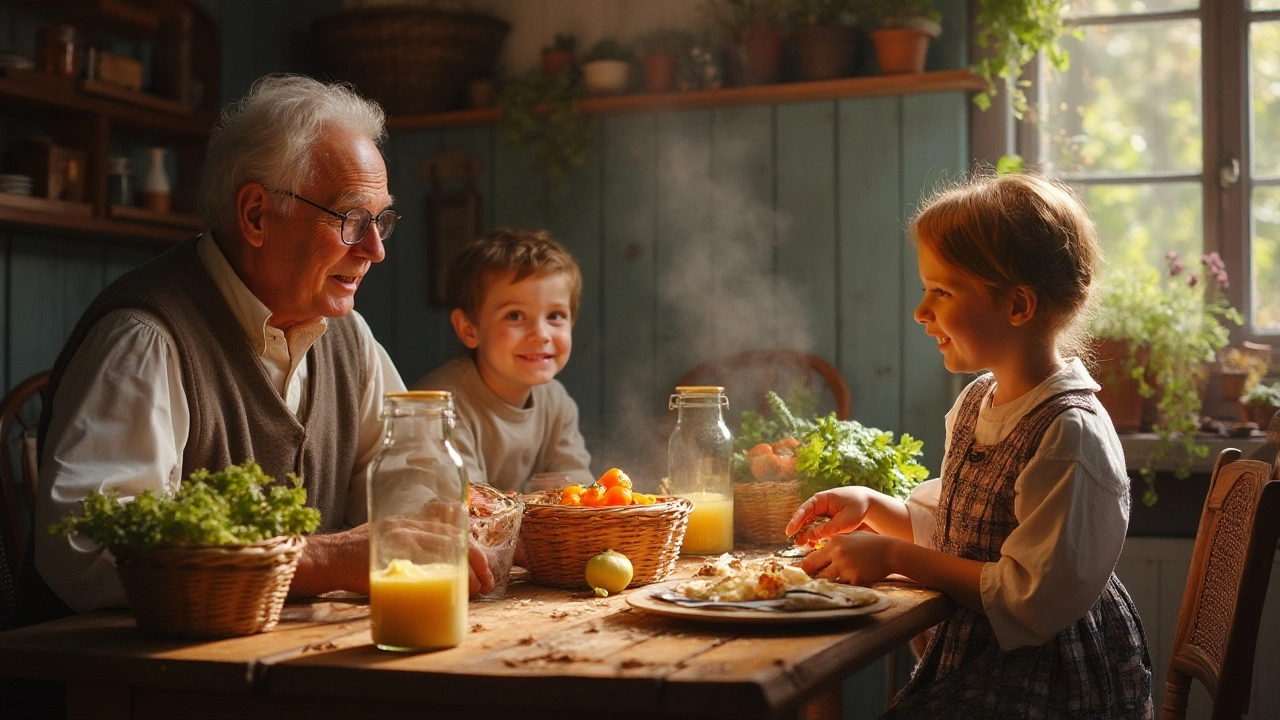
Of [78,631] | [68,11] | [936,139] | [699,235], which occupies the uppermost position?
[68,11]

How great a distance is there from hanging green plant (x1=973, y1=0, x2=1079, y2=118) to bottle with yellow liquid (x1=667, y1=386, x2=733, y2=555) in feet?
Result: 5.52

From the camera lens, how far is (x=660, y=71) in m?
3.60

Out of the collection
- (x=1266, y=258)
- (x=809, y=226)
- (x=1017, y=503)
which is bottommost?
(x=1017, y=503)

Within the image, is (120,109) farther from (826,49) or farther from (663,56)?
(826,49)

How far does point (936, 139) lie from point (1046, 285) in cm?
166

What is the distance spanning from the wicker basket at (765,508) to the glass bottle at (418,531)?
2.83ft

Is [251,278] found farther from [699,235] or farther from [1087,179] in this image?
[1087,179]

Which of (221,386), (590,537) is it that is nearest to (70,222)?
(221,386)

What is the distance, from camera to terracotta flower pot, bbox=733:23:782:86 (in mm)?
3447

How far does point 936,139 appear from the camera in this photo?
330 centimetres

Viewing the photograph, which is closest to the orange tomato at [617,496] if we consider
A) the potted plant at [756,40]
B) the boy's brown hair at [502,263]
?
the boy's brown hair at [502,263]

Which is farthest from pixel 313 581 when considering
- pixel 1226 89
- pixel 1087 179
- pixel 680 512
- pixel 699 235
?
pixel 1226 89

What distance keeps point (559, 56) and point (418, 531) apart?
2.69 metres

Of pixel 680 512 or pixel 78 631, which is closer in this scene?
pixel 78 631
